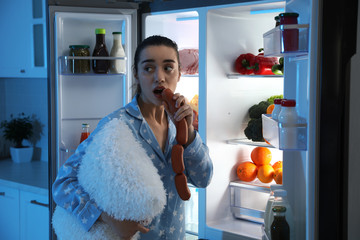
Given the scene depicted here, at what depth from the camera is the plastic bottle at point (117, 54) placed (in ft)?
8.06

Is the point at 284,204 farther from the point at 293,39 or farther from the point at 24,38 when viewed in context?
the point at 24,38

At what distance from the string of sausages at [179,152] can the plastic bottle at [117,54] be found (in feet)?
3.72

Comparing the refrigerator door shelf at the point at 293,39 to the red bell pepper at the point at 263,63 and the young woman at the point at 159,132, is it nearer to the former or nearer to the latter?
the young woman at the point at 159,132

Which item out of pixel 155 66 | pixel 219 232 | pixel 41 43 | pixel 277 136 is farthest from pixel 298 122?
pixel 41 43

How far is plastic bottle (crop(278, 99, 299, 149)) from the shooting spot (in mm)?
1480

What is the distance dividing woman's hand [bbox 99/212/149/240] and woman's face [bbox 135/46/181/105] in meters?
0.38

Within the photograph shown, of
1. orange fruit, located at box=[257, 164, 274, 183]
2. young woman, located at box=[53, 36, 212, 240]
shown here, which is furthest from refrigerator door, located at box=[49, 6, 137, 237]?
young woman, located at box=[53, 36, 212, 240]

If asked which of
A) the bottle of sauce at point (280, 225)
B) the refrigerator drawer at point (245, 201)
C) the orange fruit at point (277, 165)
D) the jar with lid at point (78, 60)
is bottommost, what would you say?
the refrigerator drawer at point (245, 201)

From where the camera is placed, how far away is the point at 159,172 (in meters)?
1.45

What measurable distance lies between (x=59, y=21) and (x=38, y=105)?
5.41ft

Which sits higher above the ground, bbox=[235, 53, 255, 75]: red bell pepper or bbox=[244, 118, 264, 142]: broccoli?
bbox=[235, 53, 255, 75]: red bell pepper

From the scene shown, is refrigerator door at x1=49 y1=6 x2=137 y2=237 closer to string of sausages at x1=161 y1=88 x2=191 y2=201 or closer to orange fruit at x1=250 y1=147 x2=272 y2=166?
orange fruit at x1=250 y1=147 x2=272 y2=166

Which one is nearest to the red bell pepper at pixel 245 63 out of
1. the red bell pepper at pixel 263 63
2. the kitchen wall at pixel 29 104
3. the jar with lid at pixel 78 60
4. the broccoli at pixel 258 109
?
the red bell pepper at pixel 263 63

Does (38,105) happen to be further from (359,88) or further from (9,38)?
(359,88)
